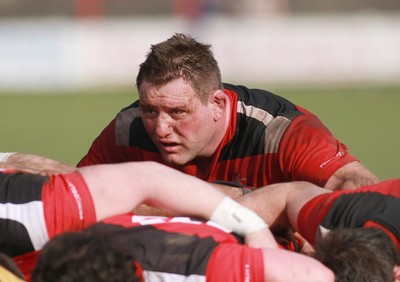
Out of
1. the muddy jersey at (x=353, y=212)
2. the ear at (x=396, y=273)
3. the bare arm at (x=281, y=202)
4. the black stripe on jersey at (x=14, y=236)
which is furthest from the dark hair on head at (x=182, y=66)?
the ear at (x=396, y=273)

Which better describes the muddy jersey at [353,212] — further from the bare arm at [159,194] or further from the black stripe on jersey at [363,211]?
the bare arm at [159,194]

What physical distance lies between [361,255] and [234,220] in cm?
68

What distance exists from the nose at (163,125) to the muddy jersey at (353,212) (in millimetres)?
1594

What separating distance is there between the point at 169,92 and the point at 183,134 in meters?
0.30

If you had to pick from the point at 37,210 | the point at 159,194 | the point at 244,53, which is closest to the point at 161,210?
the point at 159,194

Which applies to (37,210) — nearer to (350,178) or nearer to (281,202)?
(281,202)

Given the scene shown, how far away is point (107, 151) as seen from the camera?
643 cm

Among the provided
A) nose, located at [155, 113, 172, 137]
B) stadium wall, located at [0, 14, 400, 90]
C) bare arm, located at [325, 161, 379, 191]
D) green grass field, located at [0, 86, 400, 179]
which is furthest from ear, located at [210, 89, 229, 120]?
stadium wall, located at [0, 14, 400, 90]

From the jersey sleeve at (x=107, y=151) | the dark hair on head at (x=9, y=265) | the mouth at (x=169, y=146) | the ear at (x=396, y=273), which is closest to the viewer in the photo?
the dark hair on head at (x=9, y=265)

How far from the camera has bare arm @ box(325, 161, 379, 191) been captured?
17.8 ft

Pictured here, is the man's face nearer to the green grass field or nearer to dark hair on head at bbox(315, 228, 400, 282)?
dark hair on head at bbox(315, 228, 400, 282)

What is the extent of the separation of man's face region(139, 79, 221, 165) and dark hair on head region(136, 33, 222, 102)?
1.8 inches

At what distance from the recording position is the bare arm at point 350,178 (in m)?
5.44

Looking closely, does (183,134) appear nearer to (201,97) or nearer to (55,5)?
(201,97)
